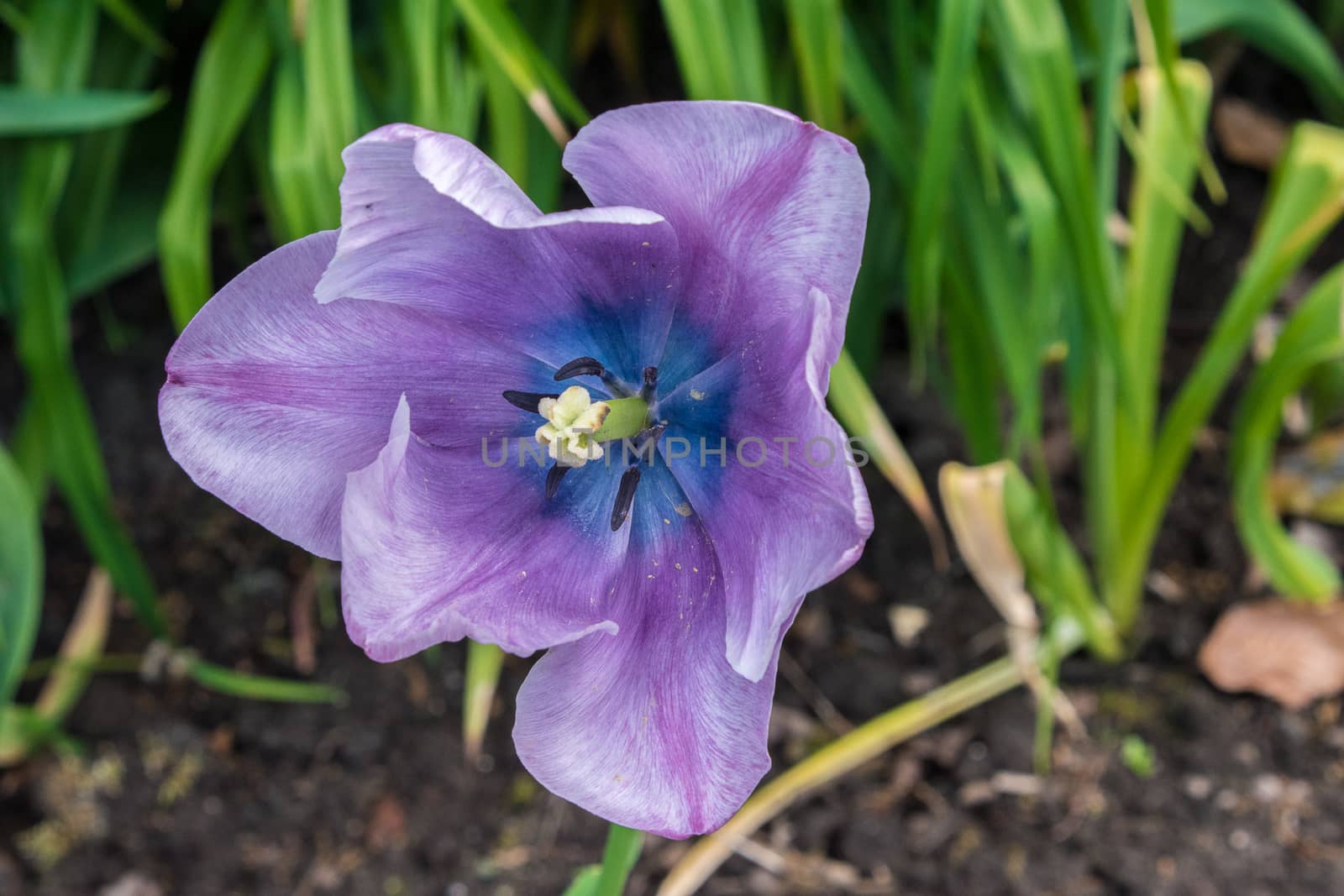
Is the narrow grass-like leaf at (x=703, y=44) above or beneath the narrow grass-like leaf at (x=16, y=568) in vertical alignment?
above

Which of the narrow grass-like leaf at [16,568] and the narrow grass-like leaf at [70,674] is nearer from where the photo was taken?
the narrow grass-like leaf at [16,568]

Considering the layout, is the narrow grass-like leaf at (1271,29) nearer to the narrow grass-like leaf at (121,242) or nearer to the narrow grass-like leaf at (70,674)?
the narrow grass-like leaf at (121,242)

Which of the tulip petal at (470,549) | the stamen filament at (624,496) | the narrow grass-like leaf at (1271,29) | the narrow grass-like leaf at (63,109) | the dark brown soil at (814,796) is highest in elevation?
the narrow grass-like leaf at (63,109)

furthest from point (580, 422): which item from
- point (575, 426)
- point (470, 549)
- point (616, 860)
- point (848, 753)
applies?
point (848, 753)

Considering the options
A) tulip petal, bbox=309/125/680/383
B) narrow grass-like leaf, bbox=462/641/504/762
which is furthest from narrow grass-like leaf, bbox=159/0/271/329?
tulip petal, bbox=309/125/680/383

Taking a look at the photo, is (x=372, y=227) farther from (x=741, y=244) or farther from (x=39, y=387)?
(x=39, y=387)

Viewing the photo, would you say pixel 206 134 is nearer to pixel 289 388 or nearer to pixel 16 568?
pixel 16 568

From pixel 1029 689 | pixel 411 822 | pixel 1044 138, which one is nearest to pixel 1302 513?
pixel 1029 689

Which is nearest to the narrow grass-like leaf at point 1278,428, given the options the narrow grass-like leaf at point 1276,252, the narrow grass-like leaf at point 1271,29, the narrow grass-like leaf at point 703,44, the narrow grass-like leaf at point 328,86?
the narrow grass-like leaf at point 1276,252

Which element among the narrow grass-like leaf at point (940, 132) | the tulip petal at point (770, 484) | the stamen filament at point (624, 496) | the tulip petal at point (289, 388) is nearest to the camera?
the tulip petal at point (770, 484)
